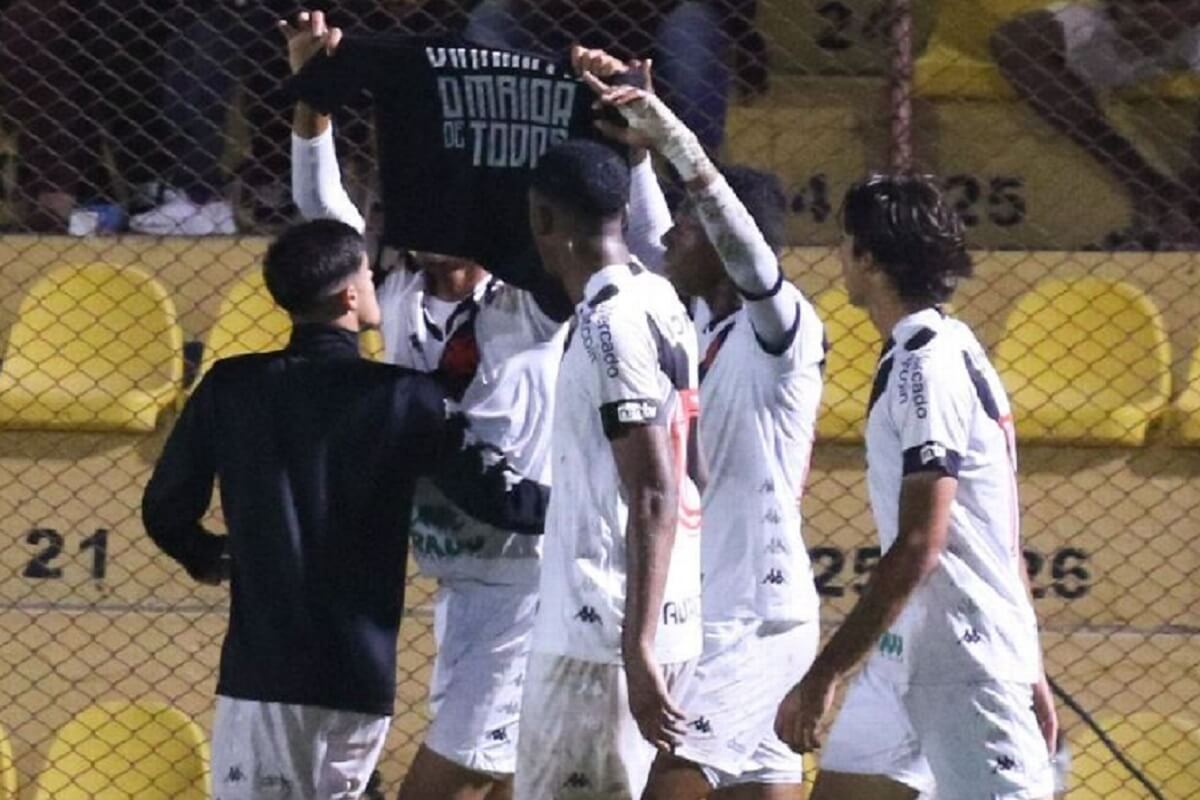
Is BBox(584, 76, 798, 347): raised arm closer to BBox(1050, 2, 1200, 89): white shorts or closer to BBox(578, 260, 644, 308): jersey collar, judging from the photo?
BBox(578, 260, 644, 308): jersey collar

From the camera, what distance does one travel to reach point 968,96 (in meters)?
8.51

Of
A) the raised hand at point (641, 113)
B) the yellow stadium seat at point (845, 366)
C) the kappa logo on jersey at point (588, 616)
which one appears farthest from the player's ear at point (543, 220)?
the yellow stadium seat at point (845, 366)

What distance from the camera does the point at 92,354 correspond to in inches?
311

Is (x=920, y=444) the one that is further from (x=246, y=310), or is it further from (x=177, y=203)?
(x=177, y=203)

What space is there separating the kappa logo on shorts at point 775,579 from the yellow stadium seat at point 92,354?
112 inches

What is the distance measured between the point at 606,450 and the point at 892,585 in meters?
0.57

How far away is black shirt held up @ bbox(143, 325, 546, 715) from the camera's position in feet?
15.6

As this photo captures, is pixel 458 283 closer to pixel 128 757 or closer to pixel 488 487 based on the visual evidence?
pixel 488 487

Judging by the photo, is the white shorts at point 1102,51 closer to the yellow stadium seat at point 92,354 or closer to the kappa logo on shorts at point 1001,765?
the yellow stadium seat at point 92,354

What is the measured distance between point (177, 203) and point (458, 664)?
303cm

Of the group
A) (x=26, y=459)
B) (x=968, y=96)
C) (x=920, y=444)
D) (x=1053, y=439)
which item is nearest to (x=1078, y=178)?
(x=968, y=96)

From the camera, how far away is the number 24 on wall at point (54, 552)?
25.1 feet

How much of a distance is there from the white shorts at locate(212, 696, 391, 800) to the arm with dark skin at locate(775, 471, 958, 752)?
860 millimetres

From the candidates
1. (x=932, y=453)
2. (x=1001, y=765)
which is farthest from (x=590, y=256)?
(x=1001, y=765)
